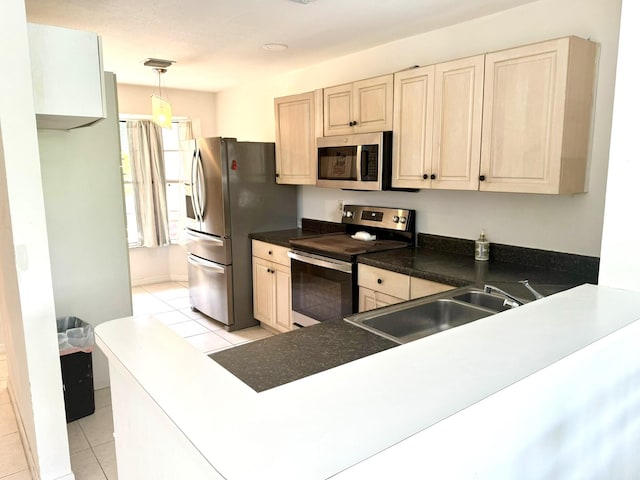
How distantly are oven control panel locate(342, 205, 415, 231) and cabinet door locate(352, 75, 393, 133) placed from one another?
64cm

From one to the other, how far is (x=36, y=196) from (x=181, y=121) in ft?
13.2

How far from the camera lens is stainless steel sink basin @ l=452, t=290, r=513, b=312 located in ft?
6.82

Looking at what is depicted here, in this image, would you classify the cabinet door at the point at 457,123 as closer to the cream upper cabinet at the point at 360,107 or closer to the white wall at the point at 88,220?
the cream upper cabinet at the point at 360,107

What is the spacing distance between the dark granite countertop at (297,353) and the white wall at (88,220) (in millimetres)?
1879

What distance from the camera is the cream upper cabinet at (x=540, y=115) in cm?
219

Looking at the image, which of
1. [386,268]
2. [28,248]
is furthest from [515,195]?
[28,248]

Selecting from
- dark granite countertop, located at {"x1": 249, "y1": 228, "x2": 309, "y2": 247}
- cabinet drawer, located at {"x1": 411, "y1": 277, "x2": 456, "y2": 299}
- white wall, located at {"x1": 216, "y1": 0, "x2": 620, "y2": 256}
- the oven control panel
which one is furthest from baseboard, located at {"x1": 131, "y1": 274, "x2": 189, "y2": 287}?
cabinet drawer, located at {"x1": 411, "y1": 277, "x2": 456, "y2": 299}

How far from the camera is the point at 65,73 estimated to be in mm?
1845

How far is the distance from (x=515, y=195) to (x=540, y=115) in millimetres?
594

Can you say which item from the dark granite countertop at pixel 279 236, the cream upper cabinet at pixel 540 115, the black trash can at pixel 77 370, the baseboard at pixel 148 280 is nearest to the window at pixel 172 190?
the baseboard at pixel 148 280

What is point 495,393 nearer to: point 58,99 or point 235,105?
point 58,99

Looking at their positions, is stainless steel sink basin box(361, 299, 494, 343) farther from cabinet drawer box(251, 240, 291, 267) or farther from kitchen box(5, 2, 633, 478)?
cabinet drawer box(251, 240, 291, 267)

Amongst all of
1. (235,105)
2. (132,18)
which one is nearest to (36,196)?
(132,18)

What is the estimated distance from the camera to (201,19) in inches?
109
